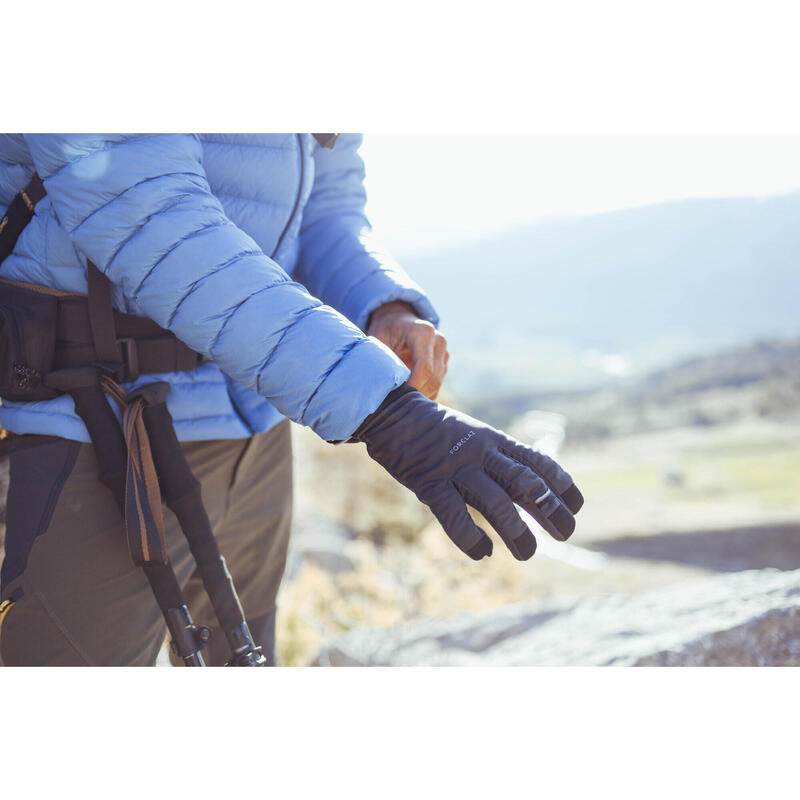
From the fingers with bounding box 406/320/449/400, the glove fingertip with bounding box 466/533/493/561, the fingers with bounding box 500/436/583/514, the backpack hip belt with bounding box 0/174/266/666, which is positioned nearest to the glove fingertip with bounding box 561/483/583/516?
the fingers with bounding box 500/436/583/514

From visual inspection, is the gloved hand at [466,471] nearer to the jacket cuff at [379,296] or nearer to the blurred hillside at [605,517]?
the blurred hillside at [605,517]

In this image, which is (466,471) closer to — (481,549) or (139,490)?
(481,549)

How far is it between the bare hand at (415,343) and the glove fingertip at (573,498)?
18.8 inches

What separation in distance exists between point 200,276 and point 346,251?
0.60 meters

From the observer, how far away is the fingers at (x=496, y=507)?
3.45 ft

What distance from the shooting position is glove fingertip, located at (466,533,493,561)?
105 cm

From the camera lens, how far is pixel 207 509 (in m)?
1.56

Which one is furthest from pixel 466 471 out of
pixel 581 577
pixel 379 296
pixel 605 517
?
pixel 605 517

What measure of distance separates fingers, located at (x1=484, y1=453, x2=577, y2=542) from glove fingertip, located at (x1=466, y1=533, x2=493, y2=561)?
Result: 0.08 meters

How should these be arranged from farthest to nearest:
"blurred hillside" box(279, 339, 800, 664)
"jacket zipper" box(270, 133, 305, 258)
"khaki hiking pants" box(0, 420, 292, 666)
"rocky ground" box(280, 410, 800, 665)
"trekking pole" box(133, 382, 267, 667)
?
"blurred hillside" box(279, 339, 800, 664)
"rocky ground" box(280, 410, 800, 665)
"jacket zipper" box(270, 133, 305, 258)
"trekking pole" box(133, 382, 267, 667)
"khaki hiking pants" box(0, 420, 292, 666)

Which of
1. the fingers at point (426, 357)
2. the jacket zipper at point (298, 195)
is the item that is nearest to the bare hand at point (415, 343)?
the fingers at point (426, 357)

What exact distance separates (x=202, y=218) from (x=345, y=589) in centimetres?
523

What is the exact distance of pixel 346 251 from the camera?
1.67 metres

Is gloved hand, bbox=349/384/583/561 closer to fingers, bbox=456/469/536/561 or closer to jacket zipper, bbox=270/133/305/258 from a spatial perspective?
fingers, bbox=456/469/536/561
